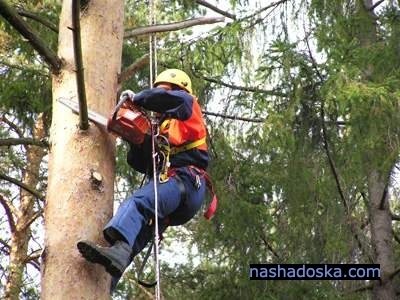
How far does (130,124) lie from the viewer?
3.07 metres

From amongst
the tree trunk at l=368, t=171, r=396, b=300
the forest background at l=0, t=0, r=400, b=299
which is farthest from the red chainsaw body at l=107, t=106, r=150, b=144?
the tree trunk at l=368, t=171, r=396, b=300

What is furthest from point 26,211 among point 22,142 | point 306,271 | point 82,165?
point 82,165

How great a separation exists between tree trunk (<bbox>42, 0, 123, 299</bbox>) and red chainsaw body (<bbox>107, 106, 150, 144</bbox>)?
6 cm

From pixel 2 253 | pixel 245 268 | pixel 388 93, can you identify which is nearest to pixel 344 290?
pixel 245 268

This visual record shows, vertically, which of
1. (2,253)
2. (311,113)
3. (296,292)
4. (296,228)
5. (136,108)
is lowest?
(136,108)

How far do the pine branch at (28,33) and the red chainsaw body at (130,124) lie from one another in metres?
A: 0.38

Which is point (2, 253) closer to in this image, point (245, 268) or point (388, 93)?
point (245, 268)

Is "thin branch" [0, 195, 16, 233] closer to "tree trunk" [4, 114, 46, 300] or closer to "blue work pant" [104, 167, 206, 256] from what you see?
"tree trunk" [4, 114, 46, 300]

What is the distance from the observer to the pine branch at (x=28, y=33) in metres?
2.85

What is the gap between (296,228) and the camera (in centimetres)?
592

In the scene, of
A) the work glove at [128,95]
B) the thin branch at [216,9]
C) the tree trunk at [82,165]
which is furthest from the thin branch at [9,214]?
the work glove at [128,95]

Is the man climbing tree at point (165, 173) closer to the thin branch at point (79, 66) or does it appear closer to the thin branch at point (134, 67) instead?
the thin branch at point (134, 67)

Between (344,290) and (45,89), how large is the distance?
3201mm

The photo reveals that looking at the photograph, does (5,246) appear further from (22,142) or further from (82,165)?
(82,165)
